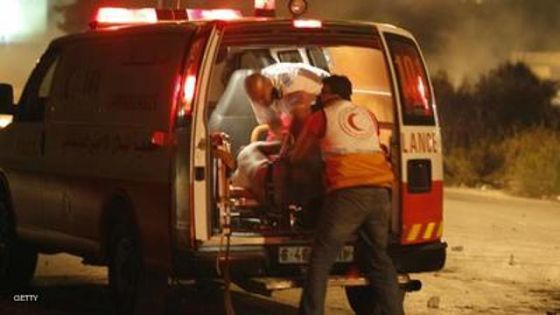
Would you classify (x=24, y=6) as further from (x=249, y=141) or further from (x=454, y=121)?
(x=249, y=141)

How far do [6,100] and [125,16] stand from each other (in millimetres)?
1210

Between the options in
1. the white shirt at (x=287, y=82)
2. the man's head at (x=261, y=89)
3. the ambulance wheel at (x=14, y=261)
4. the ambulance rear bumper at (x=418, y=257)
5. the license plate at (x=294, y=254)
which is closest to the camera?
the license plate at (x=294, y=254)

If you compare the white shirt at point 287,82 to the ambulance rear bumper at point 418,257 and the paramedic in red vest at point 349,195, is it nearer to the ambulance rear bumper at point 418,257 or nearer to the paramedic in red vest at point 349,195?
the paramedic in red vest at point 349,195

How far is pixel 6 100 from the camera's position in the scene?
30.9 feet

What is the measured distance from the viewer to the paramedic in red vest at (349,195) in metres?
7.18

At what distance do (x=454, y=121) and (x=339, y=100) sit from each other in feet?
61.8

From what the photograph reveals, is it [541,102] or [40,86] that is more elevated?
[40,86]

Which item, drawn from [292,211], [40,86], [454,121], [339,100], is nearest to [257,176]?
[292,211]

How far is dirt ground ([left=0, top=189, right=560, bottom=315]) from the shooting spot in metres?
8.91

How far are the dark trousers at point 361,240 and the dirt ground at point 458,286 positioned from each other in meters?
1.47

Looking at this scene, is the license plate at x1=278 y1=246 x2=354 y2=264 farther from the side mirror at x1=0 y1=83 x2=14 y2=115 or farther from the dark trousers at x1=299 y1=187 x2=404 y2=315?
the side mirror at x1=0 y1=83 x2=14 y2=115

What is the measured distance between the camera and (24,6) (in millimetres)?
47250

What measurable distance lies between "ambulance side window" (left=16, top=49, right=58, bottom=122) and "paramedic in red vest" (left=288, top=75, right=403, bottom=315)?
2.58 metres

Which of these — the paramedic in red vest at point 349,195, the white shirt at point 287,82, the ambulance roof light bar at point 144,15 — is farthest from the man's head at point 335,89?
the ambulance roof light bar at point 144,15
